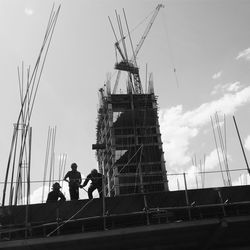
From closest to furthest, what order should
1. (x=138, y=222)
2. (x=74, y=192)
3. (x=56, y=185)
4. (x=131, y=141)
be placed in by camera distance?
(x=138, y=222)
(x=56, y=185)
(x=74, y=192)
(x=131, y=141)

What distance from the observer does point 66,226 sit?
871 cm

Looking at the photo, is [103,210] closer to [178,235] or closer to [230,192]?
[178,235]

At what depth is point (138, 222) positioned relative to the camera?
9070 millimetres

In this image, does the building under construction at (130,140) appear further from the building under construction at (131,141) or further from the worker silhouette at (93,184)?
the worker silhouette at (93,184)

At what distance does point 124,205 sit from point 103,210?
2.16 feet

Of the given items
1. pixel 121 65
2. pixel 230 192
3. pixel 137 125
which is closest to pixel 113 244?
pixel 230 192

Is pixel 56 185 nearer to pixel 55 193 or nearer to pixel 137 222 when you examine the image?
pixel 55 193

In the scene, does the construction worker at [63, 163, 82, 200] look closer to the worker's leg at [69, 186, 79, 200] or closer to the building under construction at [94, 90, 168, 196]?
the worker's leg at [69, 186, 79, 200]

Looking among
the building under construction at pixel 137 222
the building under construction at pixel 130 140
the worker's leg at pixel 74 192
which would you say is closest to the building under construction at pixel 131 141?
the building under construction at pixel 130 140

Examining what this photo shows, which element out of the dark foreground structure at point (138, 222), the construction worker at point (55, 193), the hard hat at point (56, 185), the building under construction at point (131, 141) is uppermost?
the building under construction at point (131, 141)

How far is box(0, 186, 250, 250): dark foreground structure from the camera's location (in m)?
8.05

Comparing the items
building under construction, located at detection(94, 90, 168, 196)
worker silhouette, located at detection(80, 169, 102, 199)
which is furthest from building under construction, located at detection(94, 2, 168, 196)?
worker silhouette, located at detection(80, 169, 102, 199)

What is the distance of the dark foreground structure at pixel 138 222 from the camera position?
805cm

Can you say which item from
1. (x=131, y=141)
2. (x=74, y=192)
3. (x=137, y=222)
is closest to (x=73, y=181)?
(x=74, y=192)
